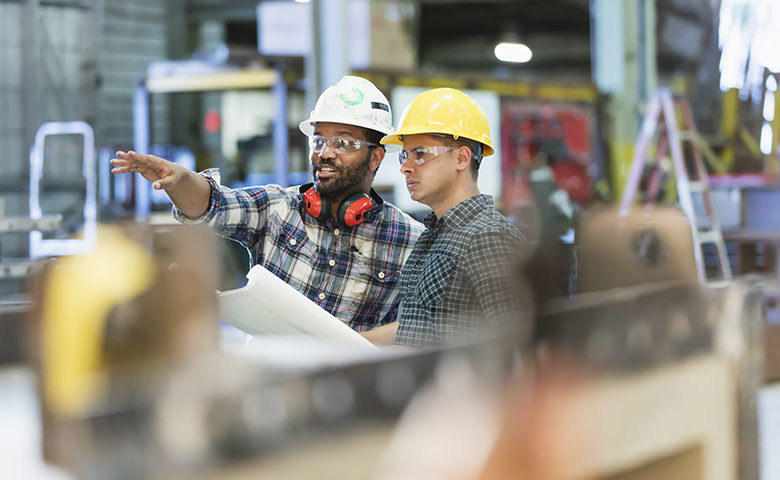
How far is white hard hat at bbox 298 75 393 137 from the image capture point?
2758 mm

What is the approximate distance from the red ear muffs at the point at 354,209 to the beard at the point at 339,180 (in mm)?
36

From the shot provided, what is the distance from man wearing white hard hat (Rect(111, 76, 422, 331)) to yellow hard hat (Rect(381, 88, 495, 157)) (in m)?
0.18

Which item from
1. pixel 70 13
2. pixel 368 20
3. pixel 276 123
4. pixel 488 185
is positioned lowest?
pixel 488 185

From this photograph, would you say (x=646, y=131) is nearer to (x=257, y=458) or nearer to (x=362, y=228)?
(x=362, y=228)

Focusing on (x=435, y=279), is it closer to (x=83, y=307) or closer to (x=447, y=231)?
(x=447, y=231)

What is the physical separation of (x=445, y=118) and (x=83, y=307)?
205 cm

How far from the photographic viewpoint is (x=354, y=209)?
2713 millimetres

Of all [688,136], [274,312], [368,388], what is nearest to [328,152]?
[274,312]

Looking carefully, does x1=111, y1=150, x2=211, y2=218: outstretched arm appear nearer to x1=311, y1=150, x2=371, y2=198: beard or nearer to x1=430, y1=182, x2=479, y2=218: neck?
x1=311, y1=150, x2=371, y2=198: beard

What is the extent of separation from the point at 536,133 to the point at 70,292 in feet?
30.5

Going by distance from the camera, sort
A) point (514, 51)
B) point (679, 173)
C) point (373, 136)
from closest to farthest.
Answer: point (373, 136) → point (679, 173) → point (514, 51)

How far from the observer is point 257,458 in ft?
1.96

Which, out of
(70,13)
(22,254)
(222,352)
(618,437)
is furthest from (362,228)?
(70,13)

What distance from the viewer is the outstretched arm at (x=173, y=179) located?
2504 mm
